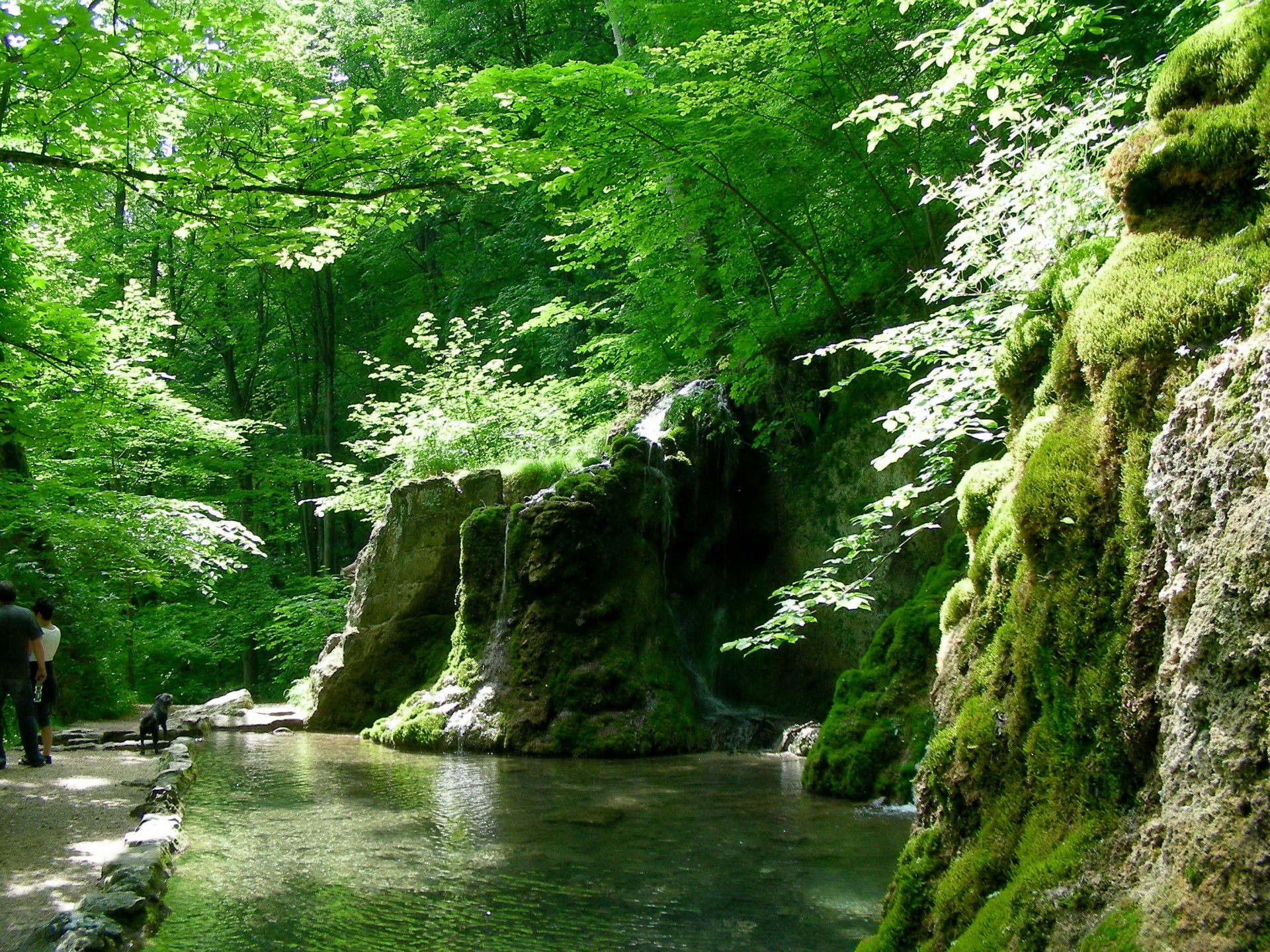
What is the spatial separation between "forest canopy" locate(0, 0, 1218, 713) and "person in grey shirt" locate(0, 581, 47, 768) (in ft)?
6.99

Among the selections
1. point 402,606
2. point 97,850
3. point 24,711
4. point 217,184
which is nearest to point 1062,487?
point 97,850

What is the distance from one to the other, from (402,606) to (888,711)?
833cm

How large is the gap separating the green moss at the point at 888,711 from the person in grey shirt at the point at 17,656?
6.99 meters

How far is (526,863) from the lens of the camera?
18.7 ft

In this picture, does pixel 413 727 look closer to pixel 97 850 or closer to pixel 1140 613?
pixel 97 850

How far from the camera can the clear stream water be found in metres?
4.44

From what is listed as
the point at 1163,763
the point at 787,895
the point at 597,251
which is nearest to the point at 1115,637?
the point at 1163,763

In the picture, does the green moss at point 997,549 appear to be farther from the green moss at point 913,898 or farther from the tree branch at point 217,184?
the tree branch at point 217,184

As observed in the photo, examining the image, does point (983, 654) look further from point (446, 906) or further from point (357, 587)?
point (357, 587)

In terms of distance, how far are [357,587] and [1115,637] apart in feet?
43.6

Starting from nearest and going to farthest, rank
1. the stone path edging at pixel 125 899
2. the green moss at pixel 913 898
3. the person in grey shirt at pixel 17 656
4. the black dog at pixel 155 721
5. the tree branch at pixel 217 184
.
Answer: the green moss at pixel 913 898 → the stone path edging at pixel 125 899 → the tree branch at pixel 217 184 → the person in grey shirt at pixel 17 656 → the black dog at pixel 155 721

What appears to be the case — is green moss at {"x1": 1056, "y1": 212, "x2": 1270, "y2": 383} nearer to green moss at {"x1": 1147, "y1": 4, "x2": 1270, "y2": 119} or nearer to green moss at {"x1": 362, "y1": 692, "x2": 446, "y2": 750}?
green moss at {"x1": 1147, "y1": 4, "x2": 1270, "y2": 119}

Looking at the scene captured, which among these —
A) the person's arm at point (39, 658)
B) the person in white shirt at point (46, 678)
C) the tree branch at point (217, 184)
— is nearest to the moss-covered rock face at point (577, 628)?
the person in white shirt at point (46, 678)

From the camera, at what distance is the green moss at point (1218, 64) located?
2988mm
